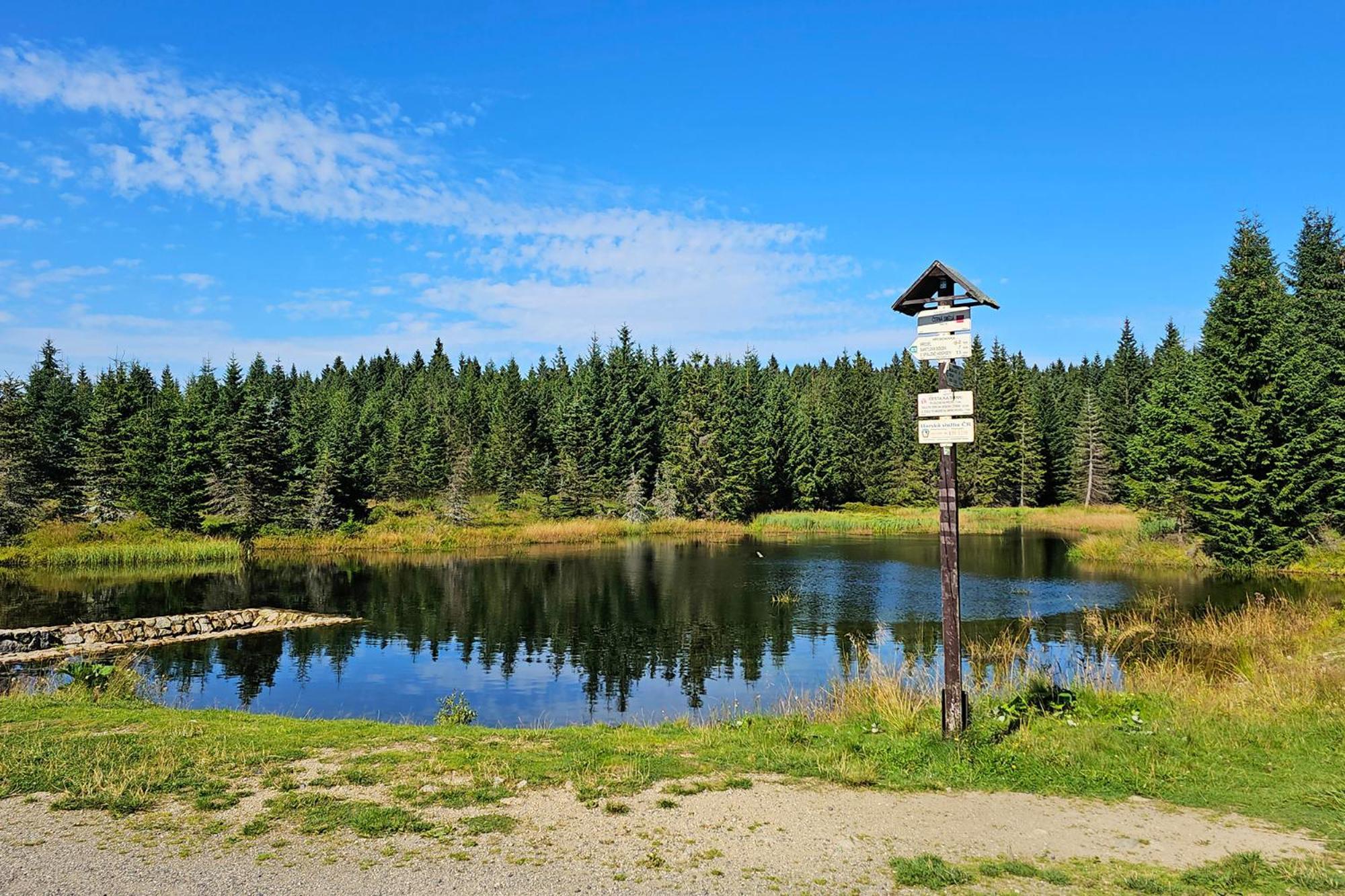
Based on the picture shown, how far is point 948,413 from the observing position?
10.4 meters

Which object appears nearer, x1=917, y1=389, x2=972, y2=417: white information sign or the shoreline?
x1=917, y1=389, x2=972, y2=417: white information sign

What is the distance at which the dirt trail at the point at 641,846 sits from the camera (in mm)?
6312

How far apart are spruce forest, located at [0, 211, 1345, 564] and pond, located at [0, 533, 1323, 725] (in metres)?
7.11

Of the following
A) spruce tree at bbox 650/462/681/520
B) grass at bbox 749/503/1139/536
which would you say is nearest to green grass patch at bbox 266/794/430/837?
grass at bbox 749/503/1139/536

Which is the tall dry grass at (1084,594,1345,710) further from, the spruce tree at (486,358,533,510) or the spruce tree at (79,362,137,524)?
the spruce tree at (486,358,533,510)

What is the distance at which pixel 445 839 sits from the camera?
7.21 metres

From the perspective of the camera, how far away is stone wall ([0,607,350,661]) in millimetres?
23344

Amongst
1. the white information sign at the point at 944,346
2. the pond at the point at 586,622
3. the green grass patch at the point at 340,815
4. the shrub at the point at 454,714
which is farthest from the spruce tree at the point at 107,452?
the white information sign at the point at 944,346

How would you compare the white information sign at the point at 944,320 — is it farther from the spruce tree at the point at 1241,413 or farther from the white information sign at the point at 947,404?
the spruce tree at the point at 1241,413

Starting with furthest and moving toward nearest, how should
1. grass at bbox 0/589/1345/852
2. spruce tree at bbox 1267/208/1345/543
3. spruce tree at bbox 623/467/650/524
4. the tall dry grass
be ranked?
spruce tree at bbox 623/467/650/524 → spruce tree at bbox 1267/208/1345/543 → the tall dry grass → grass at bbox 0/589/1345/852

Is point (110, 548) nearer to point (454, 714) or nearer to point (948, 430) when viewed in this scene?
point (454, 714)

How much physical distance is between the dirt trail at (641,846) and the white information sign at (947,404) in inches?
182

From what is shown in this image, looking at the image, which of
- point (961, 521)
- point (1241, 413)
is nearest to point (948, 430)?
point (1241, 413)

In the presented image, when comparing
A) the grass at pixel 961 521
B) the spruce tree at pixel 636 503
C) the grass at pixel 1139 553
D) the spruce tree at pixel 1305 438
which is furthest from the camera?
the spruce tree at pixel 636 503
